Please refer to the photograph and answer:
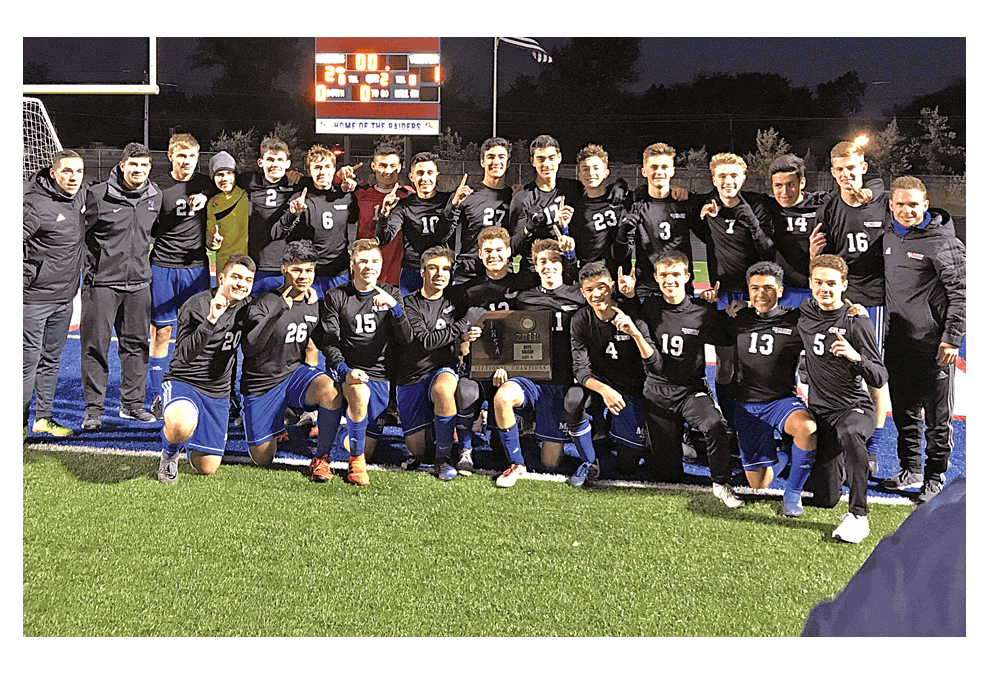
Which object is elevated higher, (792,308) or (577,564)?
(792,308)

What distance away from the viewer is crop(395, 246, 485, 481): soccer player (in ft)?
13.1

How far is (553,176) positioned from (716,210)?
0.80 metres

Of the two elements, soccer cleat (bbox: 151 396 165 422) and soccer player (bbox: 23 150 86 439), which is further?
soccer cleat (bbox: 151 396 165 422)

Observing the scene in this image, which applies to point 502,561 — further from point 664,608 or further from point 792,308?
point 792,308

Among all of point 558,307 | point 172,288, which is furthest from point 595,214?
point 172,288

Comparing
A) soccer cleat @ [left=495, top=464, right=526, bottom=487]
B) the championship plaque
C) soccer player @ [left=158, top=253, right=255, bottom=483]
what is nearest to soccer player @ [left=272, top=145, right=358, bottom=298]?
soccer player @ [left=158, top=253, right=255, bottom=483]

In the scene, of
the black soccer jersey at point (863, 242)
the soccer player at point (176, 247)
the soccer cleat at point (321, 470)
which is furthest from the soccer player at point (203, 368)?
the black soccer jersey at point (863, 242)

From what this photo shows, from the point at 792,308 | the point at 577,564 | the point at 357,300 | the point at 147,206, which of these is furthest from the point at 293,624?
the point at 792,308

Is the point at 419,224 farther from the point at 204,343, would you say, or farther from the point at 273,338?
the point at 204,343

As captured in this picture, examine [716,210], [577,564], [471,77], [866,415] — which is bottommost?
[577,564]

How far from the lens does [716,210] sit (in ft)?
12.9

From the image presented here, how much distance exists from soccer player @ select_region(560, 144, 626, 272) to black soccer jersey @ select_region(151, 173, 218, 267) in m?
1.81

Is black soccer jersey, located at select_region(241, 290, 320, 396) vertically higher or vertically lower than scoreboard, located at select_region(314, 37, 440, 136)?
lower

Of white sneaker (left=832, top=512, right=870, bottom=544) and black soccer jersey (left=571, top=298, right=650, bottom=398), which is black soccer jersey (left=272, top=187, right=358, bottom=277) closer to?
black soccer jersey (left=571, top=298, right=650, bottom=398)
